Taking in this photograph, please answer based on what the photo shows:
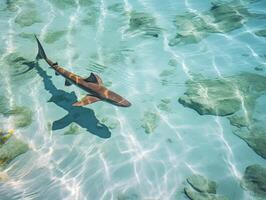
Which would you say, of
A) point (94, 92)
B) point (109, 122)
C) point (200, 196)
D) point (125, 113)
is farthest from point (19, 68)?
point (200, 196)

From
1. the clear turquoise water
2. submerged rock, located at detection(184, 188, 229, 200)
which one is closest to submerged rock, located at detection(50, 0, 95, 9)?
the clear turquoise water

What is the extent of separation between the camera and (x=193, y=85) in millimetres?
6852

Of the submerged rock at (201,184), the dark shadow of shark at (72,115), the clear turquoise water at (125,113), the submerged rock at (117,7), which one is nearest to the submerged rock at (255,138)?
the clear turquoise water at (125,113)

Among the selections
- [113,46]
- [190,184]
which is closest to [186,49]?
[113,46]

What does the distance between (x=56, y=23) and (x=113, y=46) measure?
2.61m

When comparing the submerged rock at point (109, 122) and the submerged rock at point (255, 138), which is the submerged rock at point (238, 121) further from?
the submerged rock at point (109, 122)

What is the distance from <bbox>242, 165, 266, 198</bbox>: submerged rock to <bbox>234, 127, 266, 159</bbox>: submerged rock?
389 millimetres

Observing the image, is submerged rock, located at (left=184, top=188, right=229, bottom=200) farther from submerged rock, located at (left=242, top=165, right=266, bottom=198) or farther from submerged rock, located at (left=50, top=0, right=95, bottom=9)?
submerged rock, located at (left=50, top=0, right=95, bottom=9)

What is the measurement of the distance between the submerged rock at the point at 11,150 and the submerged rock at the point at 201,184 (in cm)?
340

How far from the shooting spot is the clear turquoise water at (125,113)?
5.20m

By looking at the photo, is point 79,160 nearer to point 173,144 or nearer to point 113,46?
point 173,144

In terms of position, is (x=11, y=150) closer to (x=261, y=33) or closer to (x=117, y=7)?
(x=117, y=7)

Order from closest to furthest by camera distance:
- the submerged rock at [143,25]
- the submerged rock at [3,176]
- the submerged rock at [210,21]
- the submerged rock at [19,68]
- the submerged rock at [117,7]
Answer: the submerged rock at [3,176] < the submerged rock at [19,68] < the submerged rock at [210,21] < the submerged rock at [143,25] < the submerged rock at [117,7]

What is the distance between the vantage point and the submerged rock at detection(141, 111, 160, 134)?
603cm
